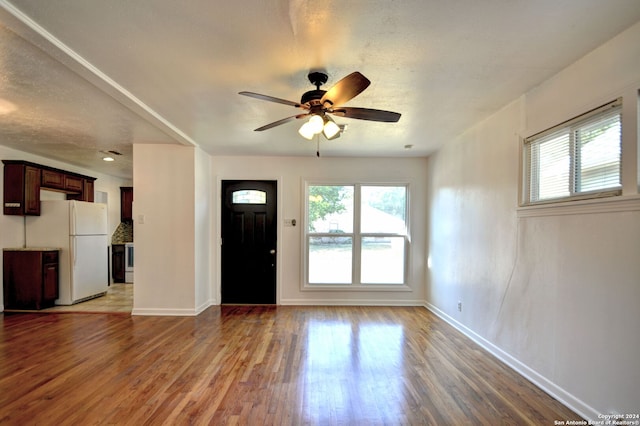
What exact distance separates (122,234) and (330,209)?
5.07 m

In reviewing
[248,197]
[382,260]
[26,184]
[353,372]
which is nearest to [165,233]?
[248,197]

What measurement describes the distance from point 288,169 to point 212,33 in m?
3.20

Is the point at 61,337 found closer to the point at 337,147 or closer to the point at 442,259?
the point at 337,147

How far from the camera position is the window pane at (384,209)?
197 inches

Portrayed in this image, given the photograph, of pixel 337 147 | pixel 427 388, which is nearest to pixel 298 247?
pixel 337 147

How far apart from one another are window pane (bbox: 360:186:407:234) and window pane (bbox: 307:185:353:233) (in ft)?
0.81

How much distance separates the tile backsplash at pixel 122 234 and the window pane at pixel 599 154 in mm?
7876

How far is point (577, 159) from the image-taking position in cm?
218

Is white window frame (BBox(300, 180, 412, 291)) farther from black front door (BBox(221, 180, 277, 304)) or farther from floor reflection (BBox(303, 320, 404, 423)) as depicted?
floor reflection (BBox(303, 320, 404, 423))

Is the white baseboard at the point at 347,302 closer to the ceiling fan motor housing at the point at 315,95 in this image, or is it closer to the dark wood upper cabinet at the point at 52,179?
the ceiling fan motor housing at the point at 315,95

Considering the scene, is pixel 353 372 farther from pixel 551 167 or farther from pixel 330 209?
pixel 330 209

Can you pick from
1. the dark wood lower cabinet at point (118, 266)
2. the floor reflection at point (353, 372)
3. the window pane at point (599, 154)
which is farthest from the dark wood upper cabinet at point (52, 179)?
the window pane at point (599, 154)

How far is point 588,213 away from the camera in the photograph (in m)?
2.02

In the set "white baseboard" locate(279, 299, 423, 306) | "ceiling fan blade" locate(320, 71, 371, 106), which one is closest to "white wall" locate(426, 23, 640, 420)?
"white baseboard" locate(279, 299, 423, 306)
